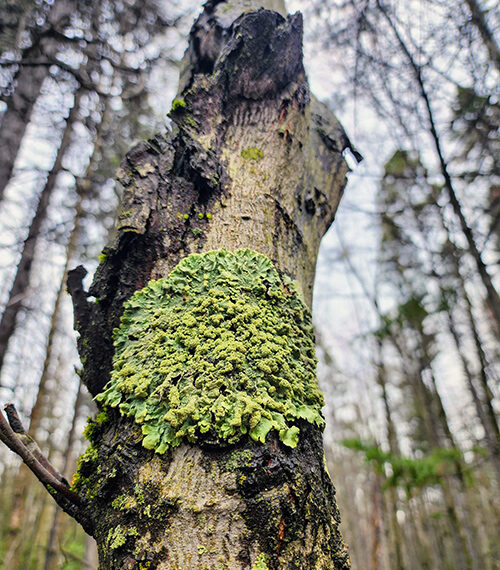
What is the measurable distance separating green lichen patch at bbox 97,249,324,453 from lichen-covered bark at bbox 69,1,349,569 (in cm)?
3

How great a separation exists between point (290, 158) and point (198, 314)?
0.70 metres

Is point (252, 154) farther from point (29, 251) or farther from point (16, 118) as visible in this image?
point (16, 118)

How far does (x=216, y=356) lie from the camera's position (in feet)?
2.93

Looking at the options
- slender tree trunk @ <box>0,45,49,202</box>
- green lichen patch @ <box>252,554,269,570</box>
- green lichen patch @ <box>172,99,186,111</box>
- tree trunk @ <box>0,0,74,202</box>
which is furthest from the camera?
slender tree trunk @ <box>0,45,49,202</box>

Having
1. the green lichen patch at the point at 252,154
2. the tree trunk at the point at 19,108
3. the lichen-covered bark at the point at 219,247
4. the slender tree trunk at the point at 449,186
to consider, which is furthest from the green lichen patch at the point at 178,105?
the tree trunk at the point at 19,108

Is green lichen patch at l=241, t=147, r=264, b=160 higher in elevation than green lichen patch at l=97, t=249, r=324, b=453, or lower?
higher

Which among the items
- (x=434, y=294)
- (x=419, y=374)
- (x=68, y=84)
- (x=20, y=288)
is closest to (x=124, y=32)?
(x=68, y=84)

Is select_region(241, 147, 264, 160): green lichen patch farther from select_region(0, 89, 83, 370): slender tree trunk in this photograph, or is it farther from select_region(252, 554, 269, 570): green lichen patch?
select_region(0, 89, 83, 370): slender tree trunk

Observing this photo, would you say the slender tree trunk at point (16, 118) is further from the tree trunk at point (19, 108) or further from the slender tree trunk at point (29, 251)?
the slender tree trunk at point (29, 251)

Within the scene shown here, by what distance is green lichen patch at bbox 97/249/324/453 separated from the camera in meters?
0.81

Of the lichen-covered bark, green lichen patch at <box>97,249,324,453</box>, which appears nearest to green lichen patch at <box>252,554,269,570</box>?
the lichen-covered bark

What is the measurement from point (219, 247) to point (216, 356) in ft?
1.23

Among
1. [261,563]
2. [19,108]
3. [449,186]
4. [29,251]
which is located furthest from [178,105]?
[19,108]

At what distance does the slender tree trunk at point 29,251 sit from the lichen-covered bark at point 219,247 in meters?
3.20
